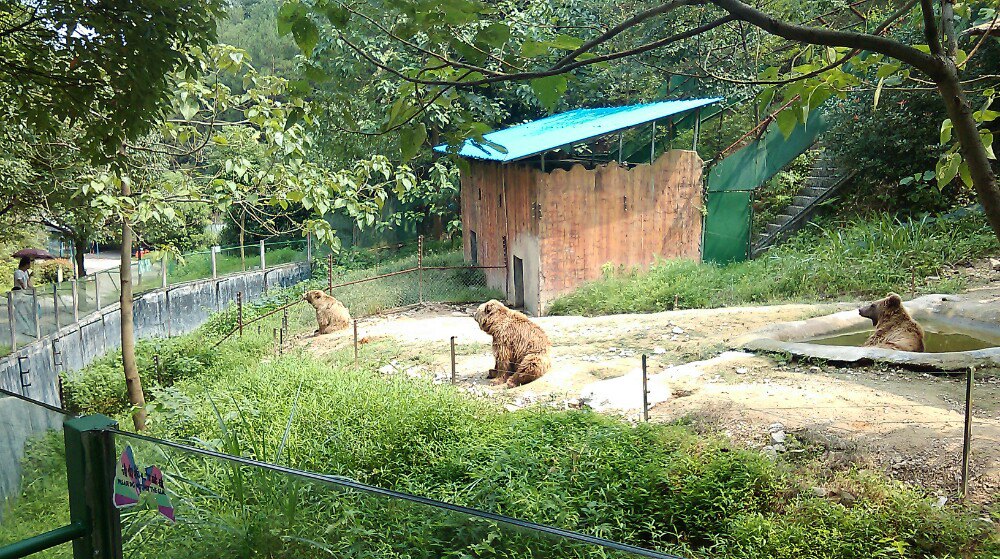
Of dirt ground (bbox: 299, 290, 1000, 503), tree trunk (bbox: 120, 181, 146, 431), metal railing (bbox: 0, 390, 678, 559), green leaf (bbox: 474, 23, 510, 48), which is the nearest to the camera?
metal railing (bbox: 0, 390, 678, 559)

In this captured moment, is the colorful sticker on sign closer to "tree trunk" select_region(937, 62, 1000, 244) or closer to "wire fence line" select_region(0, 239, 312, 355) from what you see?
"tree trunk" select_region(937, 62, 1000, 244)

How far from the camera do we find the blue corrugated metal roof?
40.8 feet

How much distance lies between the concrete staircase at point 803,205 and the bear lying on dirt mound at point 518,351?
825 centimetres

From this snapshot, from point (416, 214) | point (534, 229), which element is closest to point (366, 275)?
point (416, 214)

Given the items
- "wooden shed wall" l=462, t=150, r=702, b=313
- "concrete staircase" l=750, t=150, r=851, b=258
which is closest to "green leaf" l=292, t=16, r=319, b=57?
"wooden shed wall" l=462, t=150, r=702, b=313

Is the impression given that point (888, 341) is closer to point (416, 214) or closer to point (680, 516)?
point (680, 516)

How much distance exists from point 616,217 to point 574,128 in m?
1.77

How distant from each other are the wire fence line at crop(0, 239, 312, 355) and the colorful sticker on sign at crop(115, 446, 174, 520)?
5449 mm

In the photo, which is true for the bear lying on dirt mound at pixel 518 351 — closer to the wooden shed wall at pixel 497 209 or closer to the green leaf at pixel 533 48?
the wooden shed wall at pixel 497 209

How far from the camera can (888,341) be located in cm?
771

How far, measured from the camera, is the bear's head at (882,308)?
7.89 m

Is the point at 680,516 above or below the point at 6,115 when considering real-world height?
below

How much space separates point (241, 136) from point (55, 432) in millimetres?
6062

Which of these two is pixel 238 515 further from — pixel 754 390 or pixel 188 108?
pixel 754 390
